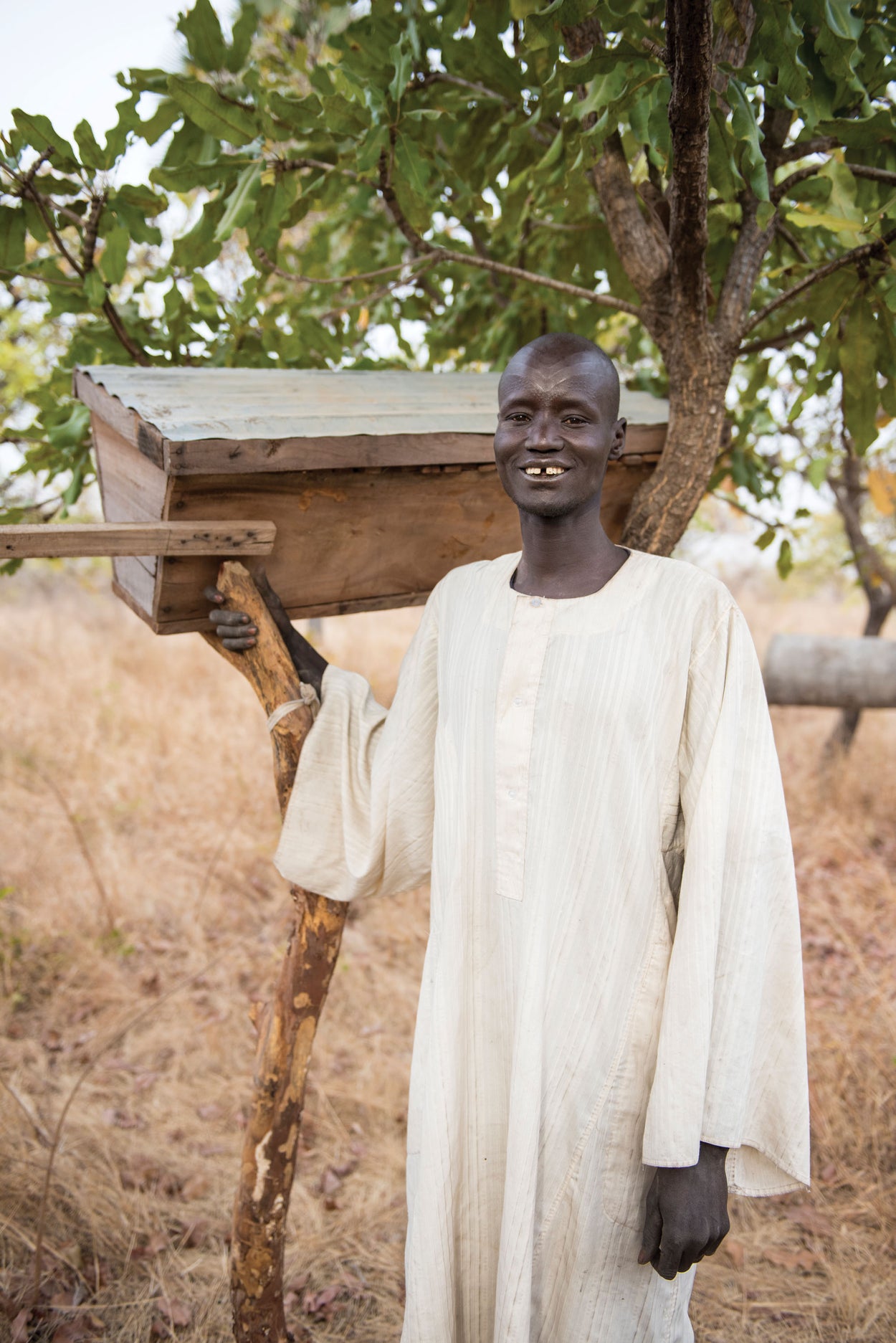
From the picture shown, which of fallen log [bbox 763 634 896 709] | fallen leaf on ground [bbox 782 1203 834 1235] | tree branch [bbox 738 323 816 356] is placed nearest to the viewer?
tree branch [bbox 738 323 816 356]

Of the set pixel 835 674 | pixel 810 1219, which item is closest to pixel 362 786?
pixel 810 1219

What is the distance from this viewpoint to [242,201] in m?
1.85

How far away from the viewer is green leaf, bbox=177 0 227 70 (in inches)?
70.4

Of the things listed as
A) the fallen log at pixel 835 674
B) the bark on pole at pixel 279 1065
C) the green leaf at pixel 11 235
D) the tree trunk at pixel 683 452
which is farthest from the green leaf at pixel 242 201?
the fallen log at pixel 835 674

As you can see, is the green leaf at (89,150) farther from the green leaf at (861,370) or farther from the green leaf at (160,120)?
the green leaf at (861,370)

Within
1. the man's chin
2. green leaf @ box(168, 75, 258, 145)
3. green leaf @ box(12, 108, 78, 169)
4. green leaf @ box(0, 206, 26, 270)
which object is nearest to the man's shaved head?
the man's chin

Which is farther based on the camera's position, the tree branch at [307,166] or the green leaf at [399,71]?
the tree branch at [307,166]

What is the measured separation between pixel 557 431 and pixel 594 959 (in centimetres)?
87

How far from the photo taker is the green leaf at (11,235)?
1.96 meters

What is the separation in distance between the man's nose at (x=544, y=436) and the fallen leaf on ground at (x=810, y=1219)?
247 cm

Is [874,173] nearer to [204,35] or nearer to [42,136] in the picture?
[204,35]

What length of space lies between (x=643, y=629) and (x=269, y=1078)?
120 centimetres

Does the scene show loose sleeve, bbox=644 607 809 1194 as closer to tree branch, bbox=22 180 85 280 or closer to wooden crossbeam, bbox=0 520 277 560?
wooden crossbeam, bbox=0 520 277 560

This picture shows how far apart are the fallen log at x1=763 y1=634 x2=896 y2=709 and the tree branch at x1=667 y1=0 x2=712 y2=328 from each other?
246cm
